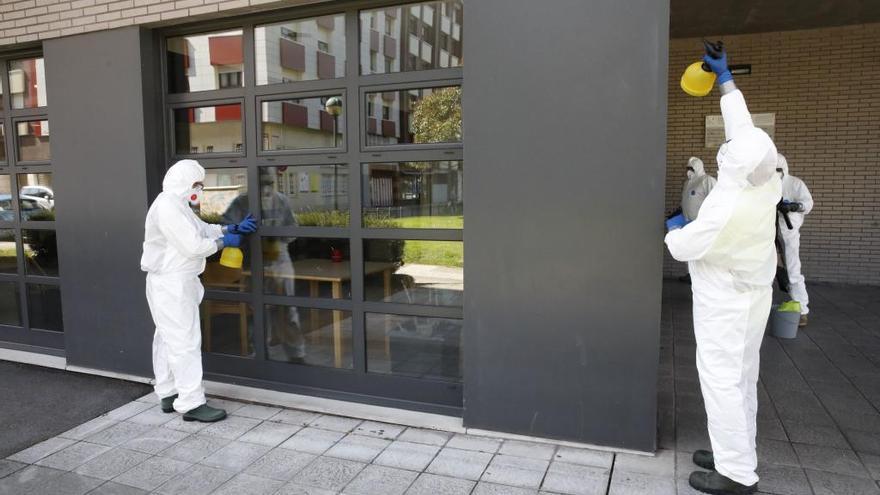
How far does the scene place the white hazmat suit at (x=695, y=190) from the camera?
7460 millimetres

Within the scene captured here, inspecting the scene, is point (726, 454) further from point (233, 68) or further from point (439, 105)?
point (233, 68)

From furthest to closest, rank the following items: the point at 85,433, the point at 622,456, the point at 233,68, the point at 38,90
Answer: the point at 38,90 < the point at 233,68 < the point at 85,433 < the point at 622,456

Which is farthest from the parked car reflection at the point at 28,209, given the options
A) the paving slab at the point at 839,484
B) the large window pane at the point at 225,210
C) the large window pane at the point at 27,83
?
the paving slab at the point at 839,484

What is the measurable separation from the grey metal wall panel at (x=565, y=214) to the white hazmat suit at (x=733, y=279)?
0.35 meters

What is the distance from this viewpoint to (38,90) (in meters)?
5.54

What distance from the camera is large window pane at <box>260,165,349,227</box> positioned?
4359 mm

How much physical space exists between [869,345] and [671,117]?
16.5 ft

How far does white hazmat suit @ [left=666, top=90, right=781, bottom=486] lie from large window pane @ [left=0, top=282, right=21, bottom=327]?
20.3ft

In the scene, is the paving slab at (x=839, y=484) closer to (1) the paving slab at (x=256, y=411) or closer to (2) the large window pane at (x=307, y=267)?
(2) the large window pane at (x=307, y=267)

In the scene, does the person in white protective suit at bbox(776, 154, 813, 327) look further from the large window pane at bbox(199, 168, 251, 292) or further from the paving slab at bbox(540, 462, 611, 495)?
the large window pane at bbox(199, 168, 251, 292)

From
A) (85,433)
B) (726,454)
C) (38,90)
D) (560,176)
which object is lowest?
(85,433)

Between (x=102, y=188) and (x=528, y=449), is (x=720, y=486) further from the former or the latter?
(x=102, y=188)

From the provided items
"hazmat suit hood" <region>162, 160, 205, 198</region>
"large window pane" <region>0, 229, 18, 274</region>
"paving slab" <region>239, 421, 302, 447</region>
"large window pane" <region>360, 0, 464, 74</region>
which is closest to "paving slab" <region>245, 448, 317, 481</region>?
"paving slab" <region>239, 421, 302, 447</region>

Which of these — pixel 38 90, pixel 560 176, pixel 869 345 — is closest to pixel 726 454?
pixel 560 176
